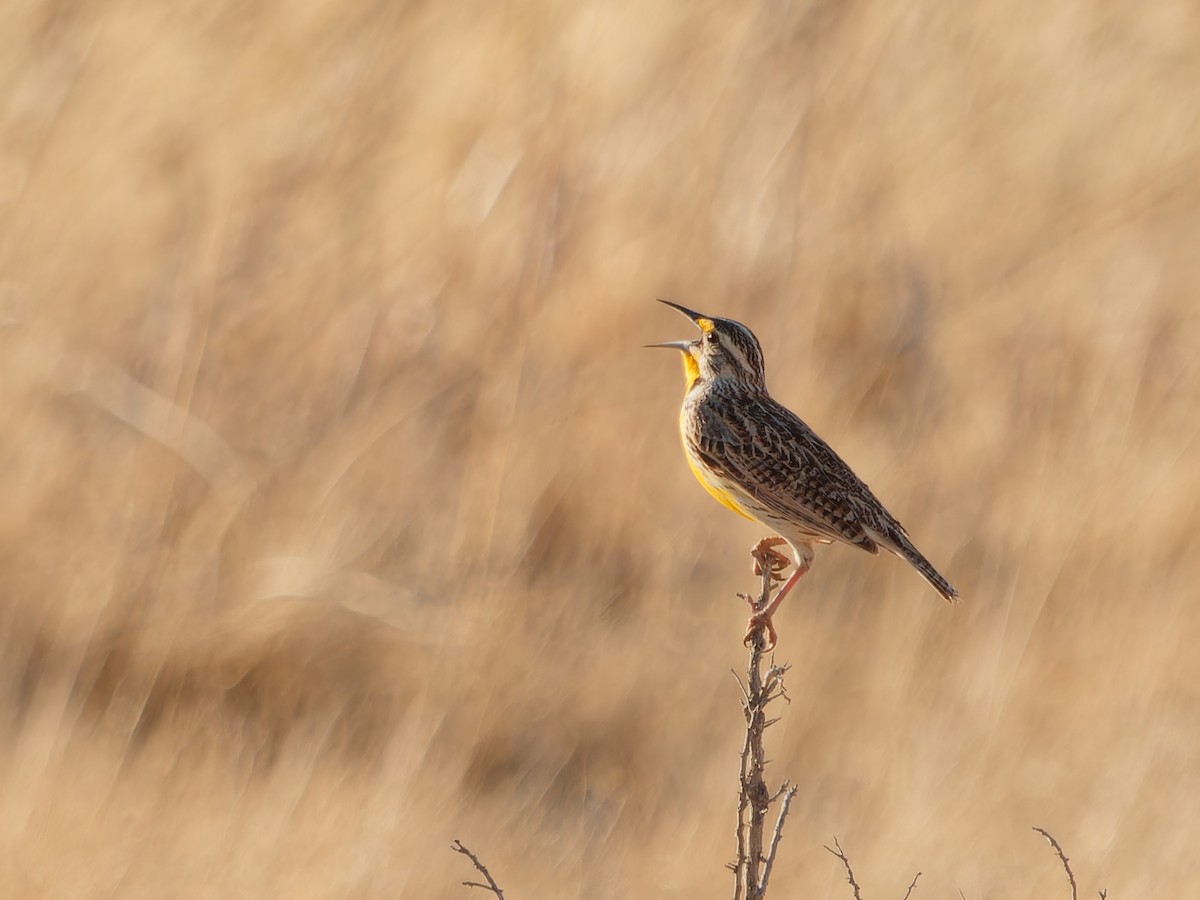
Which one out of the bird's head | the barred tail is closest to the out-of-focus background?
the bird's head

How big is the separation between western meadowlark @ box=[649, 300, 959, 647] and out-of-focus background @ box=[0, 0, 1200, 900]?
4.65 ft

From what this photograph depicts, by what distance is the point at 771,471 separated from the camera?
289 cm

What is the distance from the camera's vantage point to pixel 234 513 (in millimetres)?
4602

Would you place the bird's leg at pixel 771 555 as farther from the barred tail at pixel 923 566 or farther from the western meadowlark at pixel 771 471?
the barred tail at pixel 923 566

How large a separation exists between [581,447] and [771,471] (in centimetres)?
175

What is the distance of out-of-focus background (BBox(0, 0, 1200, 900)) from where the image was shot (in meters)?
4.32

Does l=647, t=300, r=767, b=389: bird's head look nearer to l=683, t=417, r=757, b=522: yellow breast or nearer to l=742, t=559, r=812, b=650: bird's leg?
l=683, t=417, r=757, b=522: yellow breast

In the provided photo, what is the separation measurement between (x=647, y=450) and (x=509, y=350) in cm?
49

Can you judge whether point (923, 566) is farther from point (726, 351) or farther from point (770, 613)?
point (726, 351)

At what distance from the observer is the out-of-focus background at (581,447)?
4.32 metres

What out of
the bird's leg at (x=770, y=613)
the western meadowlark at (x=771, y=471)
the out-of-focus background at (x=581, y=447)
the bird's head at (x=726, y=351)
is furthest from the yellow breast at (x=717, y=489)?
the out-of-focus background at (x=581, y=447)

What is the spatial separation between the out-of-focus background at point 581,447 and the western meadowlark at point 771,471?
1417 mm

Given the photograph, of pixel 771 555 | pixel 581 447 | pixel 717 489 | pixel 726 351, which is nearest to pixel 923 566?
pixel 771 555

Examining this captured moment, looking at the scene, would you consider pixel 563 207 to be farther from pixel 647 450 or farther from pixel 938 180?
pixel 938 180
